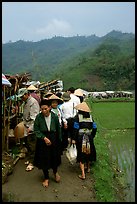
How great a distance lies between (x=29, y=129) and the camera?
755 cm

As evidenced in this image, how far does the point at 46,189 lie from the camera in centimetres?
620

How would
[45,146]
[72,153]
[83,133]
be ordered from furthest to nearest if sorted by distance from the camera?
[72,153] < [83,133] < [45,146]

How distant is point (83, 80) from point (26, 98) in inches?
2814

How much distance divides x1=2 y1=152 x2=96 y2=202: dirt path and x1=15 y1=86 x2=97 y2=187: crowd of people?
16 centimetres

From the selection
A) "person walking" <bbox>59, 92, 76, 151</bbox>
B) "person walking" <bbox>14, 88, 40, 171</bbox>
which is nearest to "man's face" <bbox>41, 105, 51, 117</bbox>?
"person walking" <bbox>14, 88, 40, 171</bbox>

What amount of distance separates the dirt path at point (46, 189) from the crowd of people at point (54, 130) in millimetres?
161

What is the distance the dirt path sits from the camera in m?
5.83

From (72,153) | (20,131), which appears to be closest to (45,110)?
(72,153)

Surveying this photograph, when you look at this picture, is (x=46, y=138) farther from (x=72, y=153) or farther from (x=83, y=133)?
(x=72, y=153)

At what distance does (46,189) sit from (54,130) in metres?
1.12

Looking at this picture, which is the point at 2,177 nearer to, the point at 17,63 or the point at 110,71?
the point at 110,71

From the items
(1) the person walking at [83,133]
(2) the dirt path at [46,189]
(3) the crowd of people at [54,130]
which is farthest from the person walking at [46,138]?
(1) the person walking at [83,133]

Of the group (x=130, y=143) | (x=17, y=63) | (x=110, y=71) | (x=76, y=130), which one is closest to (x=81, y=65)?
(x=110, y=71)

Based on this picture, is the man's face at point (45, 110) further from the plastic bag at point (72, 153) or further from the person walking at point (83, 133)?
the plastic bag at point (72, 153)
